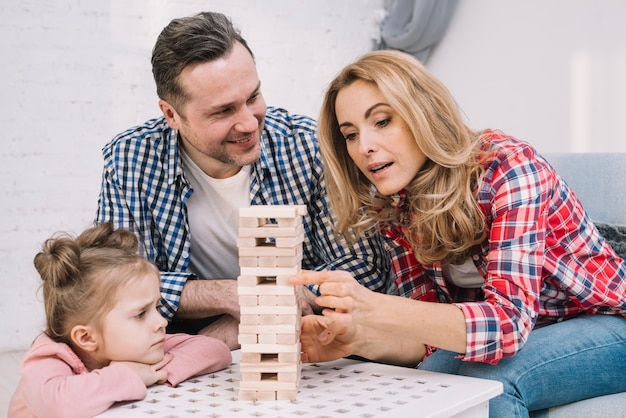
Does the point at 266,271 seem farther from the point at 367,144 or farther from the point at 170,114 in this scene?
the point at 170,114

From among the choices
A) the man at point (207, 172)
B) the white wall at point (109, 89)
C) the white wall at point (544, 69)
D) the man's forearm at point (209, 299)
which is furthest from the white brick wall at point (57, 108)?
the man's forearm at point (209, 299)

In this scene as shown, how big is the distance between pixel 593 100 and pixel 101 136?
2605mm

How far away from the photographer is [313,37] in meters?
4.61

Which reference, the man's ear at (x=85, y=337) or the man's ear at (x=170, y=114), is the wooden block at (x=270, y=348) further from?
the man's ear at (x=170, y=114)

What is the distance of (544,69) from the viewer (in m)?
3.95

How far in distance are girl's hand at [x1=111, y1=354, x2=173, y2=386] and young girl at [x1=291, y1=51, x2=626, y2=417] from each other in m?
0.31

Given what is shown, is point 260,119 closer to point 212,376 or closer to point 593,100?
point 212,376

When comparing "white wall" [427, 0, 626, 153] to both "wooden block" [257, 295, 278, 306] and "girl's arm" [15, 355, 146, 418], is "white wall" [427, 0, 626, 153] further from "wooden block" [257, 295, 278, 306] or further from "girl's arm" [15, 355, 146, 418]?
"girl's arm" [15, 355, 146, 418]

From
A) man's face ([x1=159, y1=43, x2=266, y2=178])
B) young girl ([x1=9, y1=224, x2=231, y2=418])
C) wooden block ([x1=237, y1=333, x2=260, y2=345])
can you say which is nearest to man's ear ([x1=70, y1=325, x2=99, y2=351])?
young girl ([x1=9, y1=224, x2=231, y2=418])

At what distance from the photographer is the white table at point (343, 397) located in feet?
4.09

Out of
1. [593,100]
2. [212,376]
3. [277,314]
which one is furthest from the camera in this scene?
[593,100]

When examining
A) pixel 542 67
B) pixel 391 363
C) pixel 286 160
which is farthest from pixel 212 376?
pixel 542 67

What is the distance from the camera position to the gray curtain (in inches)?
176

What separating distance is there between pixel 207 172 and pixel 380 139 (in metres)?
0.72
